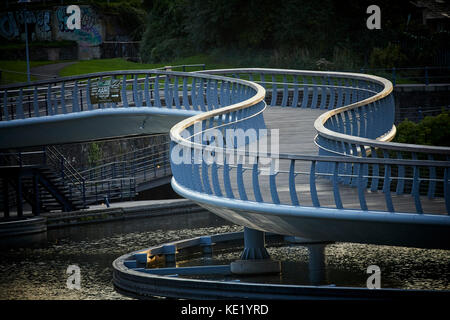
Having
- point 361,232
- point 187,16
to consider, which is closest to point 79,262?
point 361,232

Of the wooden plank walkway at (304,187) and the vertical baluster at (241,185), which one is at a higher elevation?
the vertical baluster at (241,185)

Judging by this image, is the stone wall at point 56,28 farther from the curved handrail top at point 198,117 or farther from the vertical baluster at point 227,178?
the vertical baluster at point 227,178

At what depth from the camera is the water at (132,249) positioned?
2230 cm

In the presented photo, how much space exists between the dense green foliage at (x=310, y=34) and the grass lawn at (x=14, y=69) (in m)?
9.30

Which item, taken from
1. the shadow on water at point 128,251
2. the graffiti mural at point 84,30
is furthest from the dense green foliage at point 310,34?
the shadow on water at point 128,251

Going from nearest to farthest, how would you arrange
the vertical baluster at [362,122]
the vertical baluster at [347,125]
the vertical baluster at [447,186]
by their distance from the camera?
the vertical baluster at [447,186] < the vertical baluster at [347,125] < the vertical baluster at [362,122]

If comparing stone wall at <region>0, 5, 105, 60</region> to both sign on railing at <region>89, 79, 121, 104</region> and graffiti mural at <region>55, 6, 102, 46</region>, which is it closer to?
graffiti mural at <region>55, 6, 102, 46</region>

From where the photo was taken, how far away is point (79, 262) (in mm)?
26375

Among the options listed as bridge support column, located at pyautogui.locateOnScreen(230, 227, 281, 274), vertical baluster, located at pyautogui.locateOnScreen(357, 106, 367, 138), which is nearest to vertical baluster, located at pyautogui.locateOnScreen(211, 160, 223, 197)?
bridge support column, located at pyautogui.locateOnScreen(230, 227, 281, 274)

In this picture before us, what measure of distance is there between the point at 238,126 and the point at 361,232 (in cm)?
708

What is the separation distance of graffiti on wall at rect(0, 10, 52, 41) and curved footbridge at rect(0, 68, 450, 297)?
31.9m

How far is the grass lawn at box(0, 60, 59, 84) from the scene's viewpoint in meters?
49.5

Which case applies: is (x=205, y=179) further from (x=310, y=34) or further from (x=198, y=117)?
(x=310, y=34)
